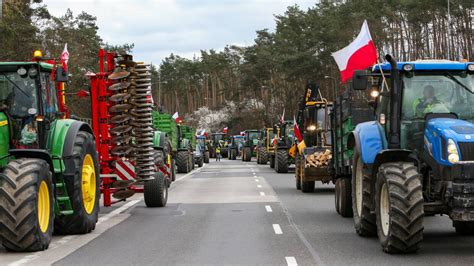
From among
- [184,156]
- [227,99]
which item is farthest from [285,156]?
[227,99]

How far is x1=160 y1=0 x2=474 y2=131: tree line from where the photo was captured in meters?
55.6

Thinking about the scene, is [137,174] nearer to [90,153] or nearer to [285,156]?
[90,153]

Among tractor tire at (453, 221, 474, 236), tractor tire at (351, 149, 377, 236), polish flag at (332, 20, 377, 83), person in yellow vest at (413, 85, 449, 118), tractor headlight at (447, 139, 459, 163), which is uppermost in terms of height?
polish flag at (332, 20, 377, 83)

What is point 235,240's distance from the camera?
40.1 feet

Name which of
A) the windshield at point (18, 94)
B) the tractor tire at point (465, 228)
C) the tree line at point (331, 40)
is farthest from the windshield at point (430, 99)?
the tree line at point (331, 40)

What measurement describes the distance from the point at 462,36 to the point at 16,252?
5061 cm

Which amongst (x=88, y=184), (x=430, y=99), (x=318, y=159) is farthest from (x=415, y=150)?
(x=318, y=159)

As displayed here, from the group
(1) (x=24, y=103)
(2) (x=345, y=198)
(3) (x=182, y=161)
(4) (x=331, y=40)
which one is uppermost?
(4) (x=331, y=40)

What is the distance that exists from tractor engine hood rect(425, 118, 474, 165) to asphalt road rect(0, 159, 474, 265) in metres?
Answer: 1.29

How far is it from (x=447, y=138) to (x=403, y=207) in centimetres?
104

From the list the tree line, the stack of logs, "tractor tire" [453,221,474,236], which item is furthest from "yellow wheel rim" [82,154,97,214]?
the tree line

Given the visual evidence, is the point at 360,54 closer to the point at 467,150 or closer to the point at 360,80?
the point at 360,80

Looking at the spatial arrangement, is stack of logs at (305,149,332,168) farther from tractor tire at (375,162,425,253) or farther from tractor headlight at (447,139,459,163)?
tractor headlight at (447,139,459,163)

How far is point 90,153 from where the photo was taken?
1377cm
